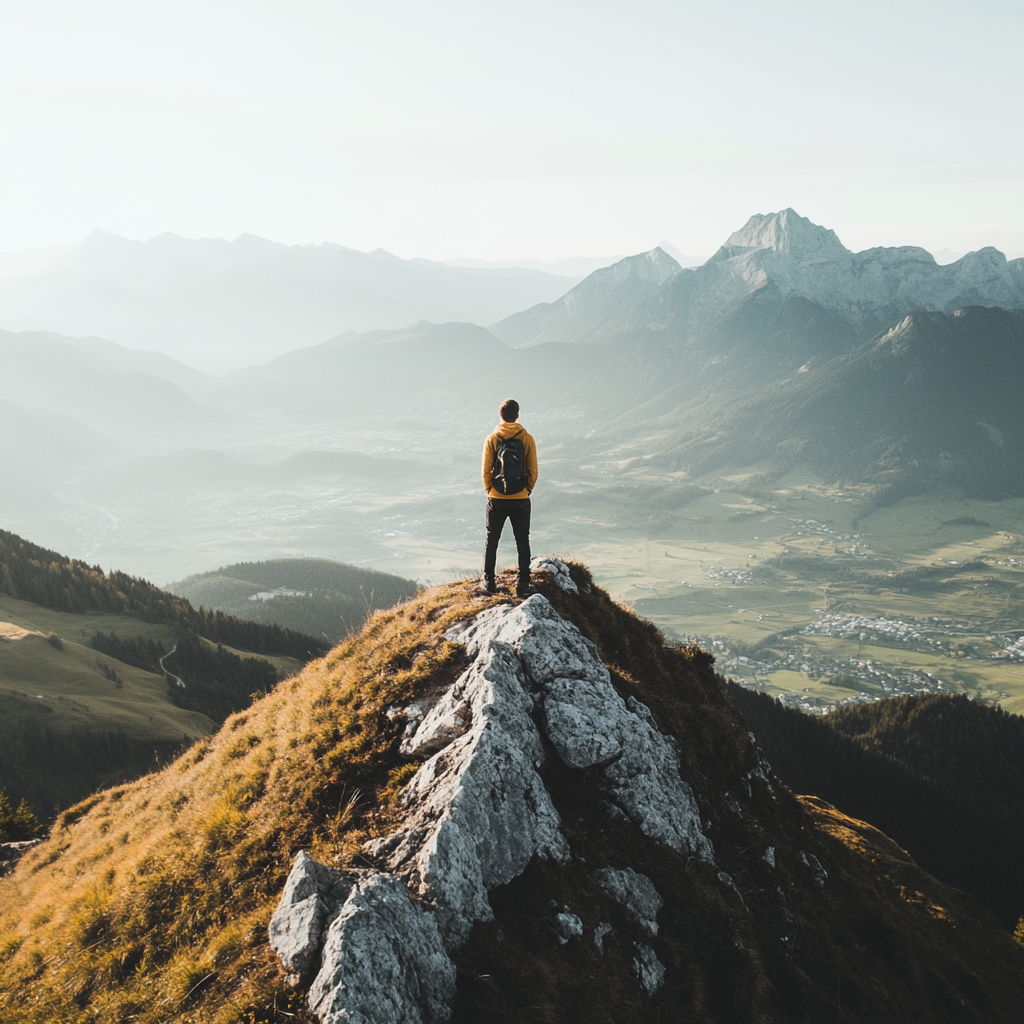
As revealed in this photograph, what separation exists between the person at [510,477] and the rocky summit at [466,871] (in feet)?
7.17

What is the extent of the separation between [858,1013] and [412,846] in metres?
12.3

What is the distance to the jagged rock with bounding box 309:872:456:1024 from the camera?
8.61 metres

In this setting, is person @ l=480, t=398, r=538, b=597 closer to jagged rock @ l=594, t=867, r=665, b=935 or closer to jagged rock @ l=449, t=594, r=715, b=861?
jagged rock @ l=449, t=594, r=715, b=861

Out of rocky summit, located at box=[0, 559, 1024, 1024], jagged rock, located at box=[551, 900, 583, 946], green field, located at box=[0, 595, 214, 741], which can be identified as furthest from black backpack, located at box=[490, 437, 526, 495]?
green field, located at box=[0, 595, 214, 741]

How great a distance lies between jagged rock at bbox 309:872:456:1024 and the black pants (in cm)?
977

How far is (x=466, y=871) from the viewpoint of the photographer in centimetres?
1064

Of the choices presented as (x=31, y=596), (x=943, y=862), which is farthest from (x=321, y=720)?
(x=31, y=596)

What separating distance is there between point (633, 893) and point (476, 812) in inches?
163

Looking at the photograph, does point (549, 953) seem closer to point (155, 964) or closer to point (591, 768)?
point (591, 768)

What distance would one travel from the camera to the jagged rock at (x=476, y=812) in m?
10.5

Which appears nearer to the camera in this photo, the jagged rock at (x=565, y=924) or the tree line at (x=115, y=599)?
the jagged rock at (x=565, y=924)

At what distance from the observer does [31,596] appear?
12319cm

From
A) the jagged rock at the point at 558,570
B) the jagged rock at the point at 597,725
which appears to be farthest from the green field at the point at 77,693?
the jagged rock at the point at 597,725

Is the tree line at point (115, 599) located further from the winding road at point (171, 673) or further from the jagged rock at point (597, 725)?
the jagged rock at point (597, 725)
